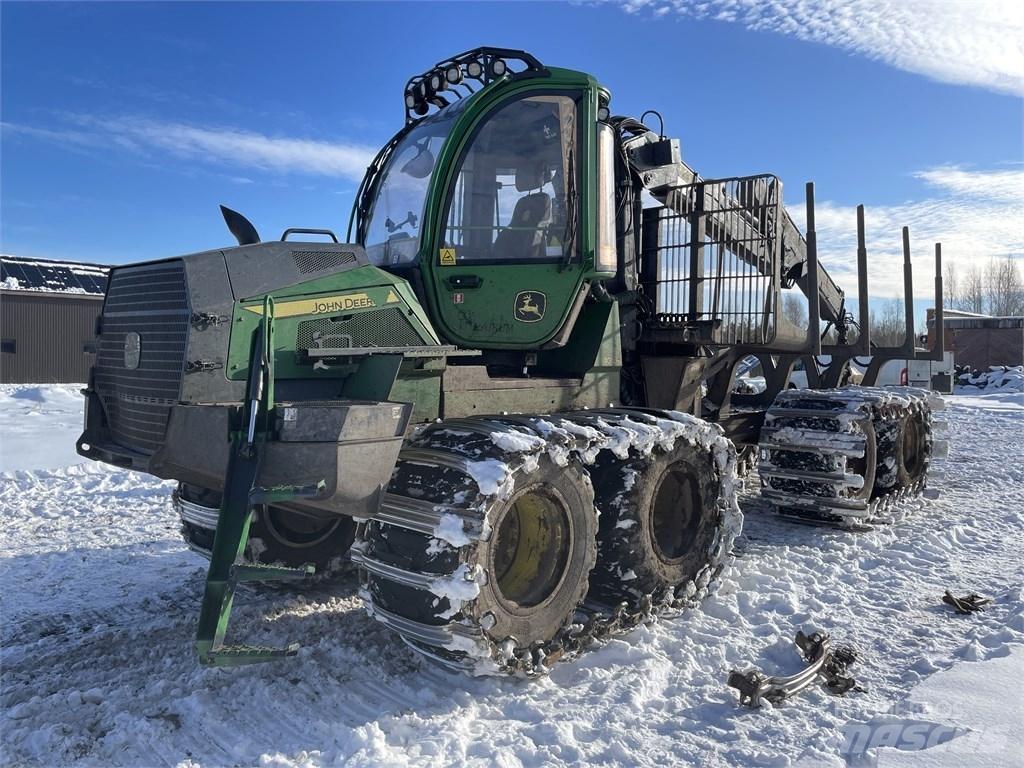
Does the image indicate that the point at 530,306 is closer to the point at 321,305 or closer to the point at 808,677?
the point at 321,305

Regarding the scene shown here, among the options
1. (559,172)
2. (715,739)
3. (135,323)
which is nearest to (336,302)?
(135,323)

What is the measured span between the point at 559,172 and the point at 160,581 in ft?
13.1

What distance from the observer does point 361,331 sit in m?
4.09

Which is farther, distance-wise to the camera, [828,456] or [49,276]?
[49,276]

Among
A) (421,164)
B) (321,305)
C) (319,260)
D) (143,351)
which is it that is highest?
(421,164)

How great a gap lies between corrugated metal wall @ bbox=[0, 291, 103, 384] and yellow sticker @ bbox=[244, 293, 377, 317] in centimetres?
3000

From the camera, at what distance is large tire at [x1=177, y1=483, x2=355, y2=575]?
5.03 meters

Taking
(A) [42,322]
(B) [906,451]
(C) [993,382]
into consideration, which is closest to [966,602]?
(B) [906,451]

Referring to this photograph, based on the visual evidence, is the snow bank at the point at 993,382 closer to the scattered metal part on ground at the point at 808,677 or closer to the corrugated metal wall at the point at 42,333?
the scattered metal part on ground at the point at 808,677

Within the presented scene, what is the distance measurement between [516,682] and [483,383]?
1672mm

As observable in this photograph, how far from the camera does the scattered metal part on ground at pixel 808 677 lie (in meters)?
3.64

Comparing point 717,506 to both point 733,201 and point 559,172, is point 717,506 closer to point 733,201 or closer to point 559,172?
point 559,172

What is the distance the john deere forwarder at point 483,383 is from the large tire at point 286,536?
20mm

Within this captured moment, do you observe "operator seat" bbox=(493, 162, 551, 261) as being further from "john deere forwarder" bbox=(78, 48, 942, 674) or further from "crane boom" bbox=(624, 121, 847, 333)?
"crane boom" bbox=(624, 121, 847, 333)
